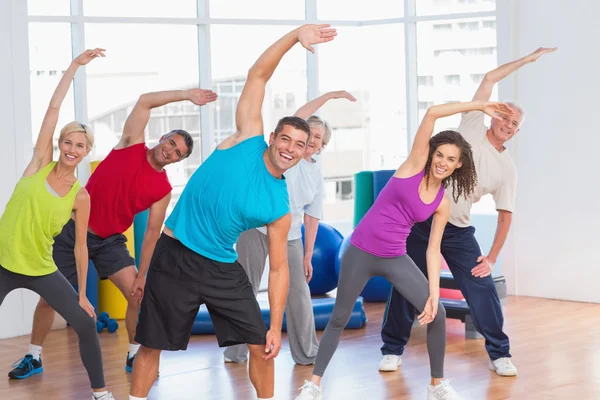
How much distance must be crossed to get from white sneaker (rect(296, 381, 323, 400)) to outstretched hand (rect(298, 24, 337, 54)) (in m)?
1.86

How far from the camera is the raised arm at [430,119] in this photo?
434cm

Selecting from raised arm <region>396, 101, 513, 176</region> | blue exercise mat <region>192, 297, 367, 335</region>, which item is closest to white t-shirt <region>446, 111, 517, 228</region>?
raised arm <region>396, 101, 513, 176</region>

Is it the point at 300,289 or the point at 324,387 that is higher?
the point at 300,289

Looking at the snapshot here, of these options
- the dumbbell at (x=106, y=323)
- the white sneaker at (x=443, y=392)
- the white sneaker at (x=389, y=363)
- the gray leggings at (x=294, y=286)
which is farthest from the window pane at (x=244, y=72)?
the white sneaker at (x=443, y=392)

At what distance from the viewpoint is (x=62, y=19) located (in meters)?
7.07

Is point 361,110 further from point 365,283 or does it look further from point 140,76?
point 365,283

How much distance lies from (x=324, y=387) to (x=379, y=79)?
4.23 meters

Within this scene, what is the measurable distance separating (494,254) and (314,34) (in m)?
2.17

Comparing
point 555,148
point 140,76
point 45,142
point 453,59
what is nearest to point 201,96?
point 45,142

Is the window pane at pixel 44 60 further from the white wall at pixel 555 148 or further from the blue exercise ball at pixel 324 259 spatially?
the white wall at pixel 555 148

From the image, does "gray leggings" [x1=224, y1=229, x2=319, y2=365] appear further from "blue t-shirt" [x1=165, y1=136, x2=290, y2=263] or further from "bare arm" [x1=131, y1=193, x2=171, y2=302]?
"blue t-shirt" [x1=165, y1=136, x2=290, y2=263]

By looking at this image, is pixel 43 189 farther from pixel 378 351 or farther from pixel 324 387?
pixel 378 351

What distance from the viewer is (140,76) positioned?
7613mm

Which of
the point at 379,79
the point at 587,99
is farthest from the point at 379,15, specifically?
the point at 587,99
